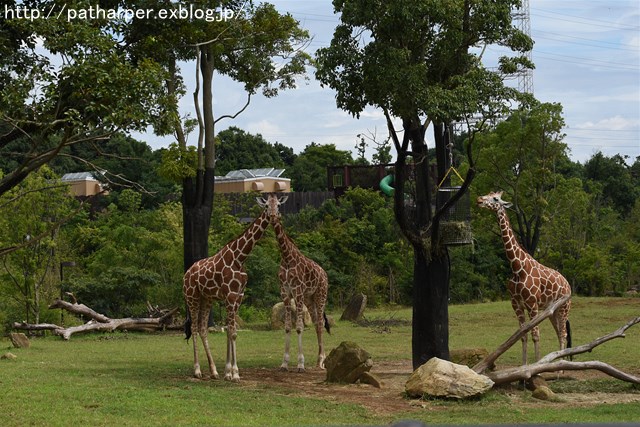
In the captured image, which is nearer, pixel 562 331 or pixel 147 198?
pixel 562 331

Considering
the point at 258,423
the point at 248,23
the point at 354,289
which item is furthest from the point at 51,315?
the point at 258,423

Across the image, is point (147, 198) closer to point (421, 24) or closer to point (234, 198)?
point (234, 198)

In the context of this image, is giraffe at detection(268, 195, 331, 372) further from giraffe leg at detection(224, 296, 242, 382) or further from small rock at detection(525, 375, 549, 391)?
small rock at detection(525, 375, 549, 391)

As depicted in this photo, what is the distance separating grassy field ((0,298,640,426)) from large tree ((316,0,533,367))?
254 centimetres

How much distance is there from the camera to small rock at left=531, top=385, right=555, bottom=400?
12.2 metres

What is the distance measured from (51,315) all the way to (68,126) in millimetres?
16630

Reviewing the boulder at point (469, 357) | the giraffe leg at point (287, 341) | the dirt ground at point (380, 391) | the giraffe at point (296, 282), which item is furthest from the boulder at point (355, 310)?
the boulder at point (469, 357)

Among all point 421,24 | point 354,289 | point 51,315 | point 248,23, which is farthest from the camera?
point 354,289

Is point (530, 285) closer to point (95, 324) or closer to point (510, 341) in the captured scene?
point (510, 341)

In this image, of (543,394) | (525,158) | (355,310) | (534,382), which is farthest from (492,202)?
(525,158)

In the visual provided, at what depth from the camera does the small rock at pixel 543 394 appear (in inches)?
481

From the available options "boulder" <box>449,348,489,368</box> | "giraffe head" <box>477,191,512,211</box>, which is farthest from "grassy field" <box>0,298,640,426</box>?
"giraffe head" <box>477,191,512,211</box>

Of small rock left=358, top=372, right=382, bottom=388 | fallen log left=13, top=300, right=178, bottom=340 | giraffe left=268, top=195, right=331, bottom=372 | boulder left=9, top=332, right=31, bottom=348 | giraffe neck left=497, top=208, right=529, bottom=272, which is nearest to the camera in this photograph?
small rock left=358, top=372, right=382, bottom=388

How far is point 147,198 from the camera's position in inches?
1726
